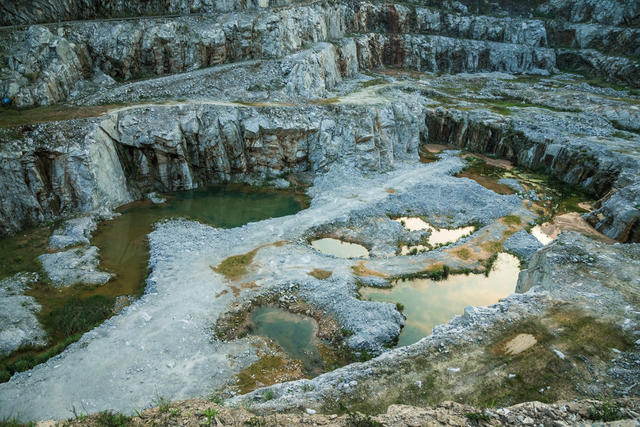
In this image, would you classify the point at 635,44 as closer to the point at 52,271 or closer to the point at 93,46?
the point at 93,46

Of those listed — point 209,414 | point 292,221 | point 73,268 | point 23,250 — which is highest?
point 209,414

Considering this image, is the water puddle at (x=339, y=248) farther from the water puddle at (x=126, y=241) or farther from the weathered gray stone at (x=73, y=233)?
the weathered gray stone at (x=73, y=233)

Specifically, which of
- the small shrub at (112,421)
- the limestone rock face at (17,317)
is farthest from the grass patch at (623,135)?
the limestone rock face at (17,317)

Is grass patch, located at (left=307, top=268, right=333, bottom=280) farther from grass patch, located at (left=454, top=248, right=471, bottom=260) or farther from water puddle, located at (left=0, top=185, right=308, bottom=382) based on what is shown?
water puddle, located at (left=0, top=185, right=308, bottom=382)

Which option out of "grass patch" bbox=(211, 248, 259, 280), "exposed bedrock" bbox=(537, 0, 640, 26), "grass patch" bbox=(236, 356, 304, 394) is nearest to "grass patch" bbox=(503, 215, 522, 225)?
"grass patch" bbox=(211, 248, 259, 280)

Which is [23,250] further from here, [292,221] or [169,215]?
[292,221]

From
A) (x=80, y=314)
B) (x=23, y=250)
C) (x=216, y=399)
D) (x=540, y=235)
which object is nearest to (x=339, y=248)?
(x=216, y=399)

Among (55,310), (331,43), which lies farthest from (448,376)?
(331,43)
